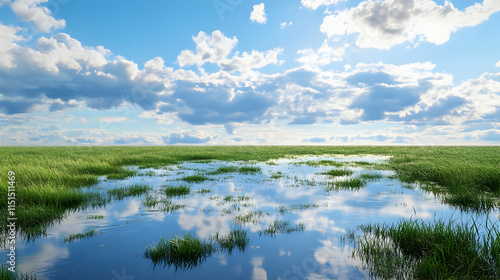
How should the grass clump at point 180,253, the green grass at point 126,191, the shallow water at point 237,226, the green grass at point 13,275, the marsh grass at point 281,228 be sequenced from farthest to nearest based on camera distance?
the green grass at point 126,191 → the marsh grass at point 281,228 → the grass clump at point 180,253 → the shallow water at point 237,226 → the green grass at point 13,275

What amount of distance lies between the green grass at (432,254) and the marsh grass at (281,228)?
1.61 metres

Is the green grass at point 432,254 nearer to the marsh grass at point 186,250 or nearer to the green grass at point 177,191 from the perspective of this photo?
the marsh grass at point 186,250

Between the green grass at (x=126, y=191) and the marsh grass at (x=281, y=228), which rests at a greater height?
the green grass at (x=126, y=191)

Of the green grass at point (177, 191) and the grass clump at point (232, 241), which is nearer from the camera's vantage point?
the grass clump at point (232, 241)

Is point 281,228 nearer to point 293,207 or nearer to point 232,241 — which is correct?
point 232,241

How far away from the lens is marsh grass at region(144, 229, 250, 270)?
531 cm

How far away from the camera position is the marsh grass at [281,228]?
6934mm

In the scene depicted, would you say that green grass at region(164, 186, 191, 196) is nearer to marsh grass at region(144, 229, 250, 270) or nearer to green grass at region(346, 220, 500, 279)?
marsh grass at region(144, 229, 250, 270)

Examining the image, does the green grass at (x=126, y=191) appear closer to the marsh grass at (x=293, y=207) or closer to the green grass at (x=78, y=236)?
the green grass at (x=78, y=236)

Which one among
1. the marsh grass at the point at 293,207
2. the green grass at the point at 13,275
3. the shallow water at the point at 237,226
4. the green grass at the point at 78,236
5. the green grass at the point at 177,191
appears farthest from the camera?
the green grass at the point at 177,191

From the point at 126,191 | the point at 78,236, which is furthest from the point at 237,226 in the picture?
the point at 126,191

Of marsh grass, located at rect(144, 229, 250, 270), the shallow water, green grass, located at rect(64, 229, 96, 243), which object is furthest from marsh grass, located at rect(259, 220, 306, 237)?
green grass, located at rect(64, 229, 96, 243)

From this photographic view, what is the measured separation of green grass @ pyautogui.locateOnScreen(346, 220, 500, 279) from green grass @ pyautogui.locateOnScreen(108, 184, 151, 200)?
9548 millimetres

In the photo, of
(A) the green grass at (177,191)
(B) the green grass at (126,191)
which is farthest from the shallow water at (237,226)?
(B) the green grass at (126,191)
